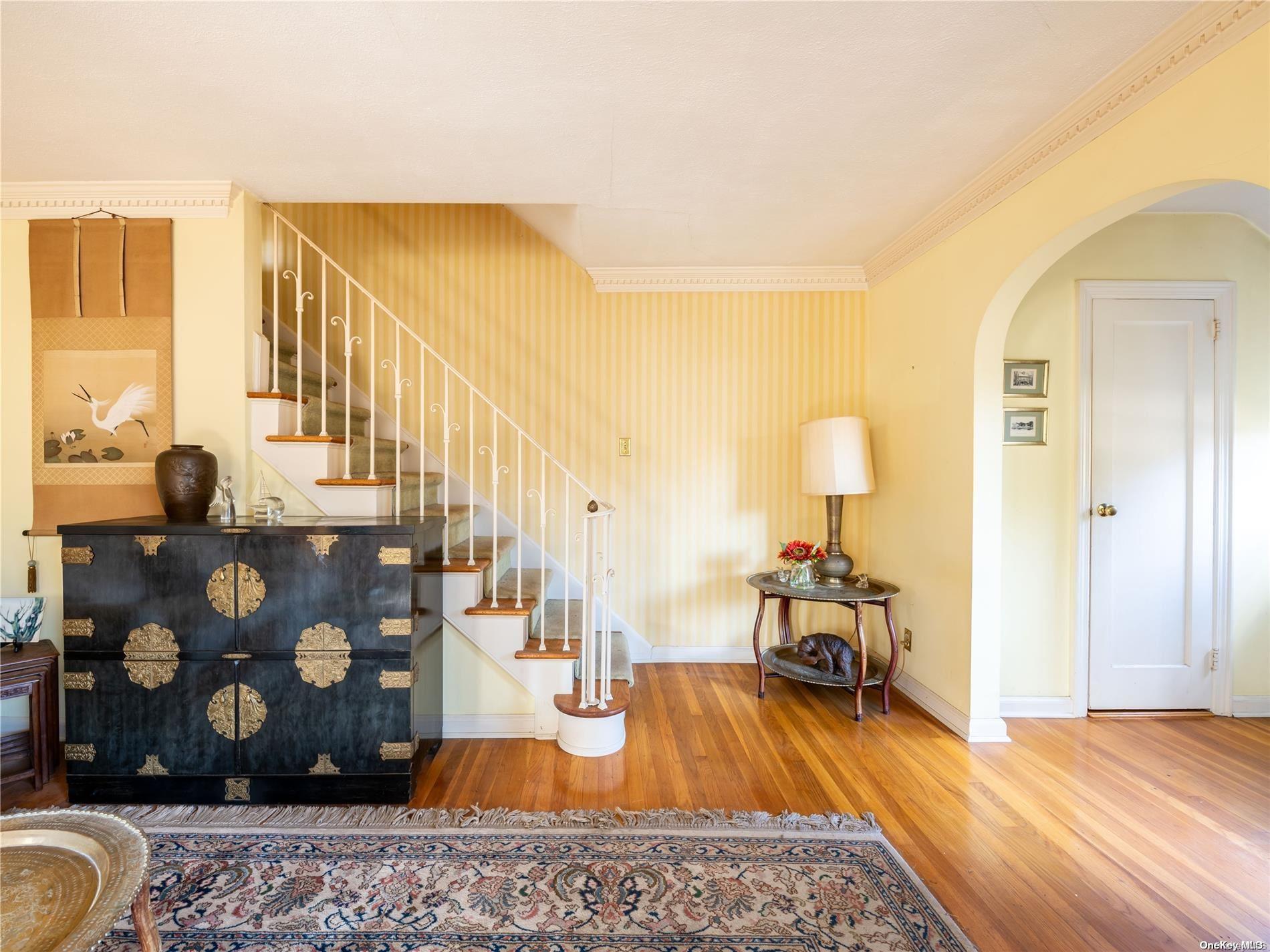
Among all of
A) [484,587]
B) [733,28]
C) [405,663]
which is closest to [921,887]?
[405,663]

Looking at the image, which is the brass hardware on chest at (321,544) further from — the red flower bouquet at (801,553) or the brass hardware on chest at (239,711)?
the red flower bouquet at (801,553)

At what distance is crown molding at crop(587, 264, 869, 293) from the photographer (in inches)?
146

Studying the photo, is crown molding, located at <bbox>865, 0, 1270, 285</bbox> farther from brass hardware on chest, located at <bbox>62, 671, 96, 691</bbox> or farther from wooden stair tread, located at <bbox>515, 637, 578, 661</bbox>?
brass hardware on chest, located at <bbox>62, 671, 96, 691</bbox>

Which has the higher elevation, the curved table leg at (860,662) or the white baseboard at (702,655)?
the curved table leg at (860,662)

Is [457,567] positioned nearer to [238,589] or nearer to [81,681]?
[238,589]

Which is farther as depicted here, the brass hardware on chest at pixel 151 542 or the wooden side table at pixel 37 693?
the wooden side table at pixel 37 693

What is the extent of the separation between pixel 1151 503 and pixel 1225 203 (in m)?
1.56

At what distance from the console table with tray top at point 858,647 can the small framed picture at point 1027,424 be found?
1051mm

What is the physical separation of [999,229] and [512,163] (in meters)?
2.23

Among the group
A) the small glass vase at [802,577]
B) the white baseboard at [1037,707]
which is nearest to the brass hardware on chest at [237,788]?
the small glass vase at [802,577]

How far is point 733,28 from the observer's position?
163 cm

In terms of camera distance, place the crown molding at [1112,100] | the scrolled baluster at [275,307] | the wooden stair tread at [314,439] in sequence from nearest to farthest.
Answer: the crown molding at [1112,100]
the wooden stair tread at [314,439]
the scrolled baluster at [275,307]

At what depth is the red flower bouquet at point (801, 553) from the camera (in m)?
3.25

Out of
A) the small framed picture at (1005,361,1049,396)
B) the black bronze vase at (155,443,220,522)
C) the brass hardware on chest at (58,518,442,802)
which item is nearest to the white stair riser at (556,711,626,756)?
the brass hardware on chest at (58,518,442,802)
